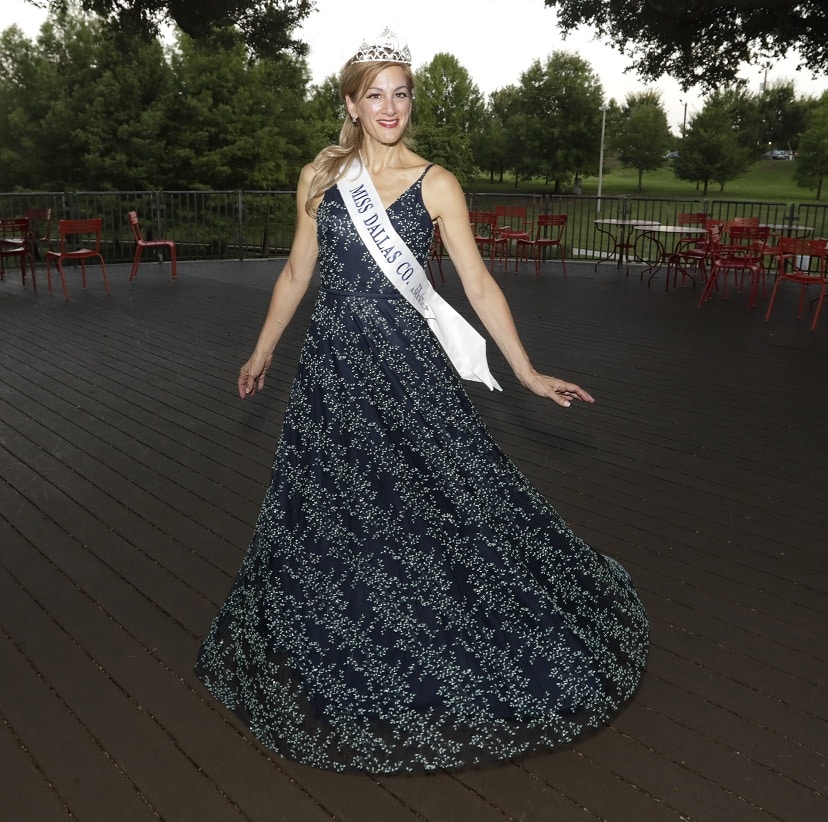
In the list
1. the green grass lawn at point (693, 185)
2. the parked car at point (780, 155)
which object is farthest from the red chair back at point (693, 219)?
the parked car at point (780, 155)

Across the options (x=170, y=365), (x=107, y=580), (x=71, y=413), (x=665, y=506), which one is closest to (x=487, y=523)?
(x=107, y=580)

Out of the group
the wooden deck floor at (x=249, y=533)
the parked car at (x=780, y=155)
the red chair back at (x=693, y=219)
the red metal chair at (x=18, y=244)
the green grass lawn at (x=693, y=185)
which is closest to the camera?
the wooden deck floor at (x=249, y=533)

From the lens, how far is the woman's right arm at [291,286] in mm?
2396

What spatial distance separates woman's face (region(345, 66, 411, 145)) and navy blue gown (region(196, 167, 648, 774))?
0.53ft

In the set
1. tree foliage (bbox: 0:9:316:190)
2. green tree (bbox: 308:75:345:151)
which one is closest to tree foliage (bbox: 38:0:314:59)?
tree foliage (bbox: 0:9:316:190)

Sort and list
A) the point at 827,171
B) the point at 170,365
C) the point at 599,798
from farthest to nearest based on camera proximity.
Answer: the point at 827,171 < the point at 170,365 < the point at 599,798

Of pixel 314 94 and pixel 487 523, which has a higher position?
pixel 314 94

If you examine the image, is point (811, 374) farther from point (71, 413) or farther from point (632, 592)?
point (71, 413)

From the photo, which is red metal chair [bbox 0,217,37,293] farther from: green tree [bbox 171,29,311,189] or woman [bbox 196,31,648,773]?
green tree [bbox 171,29,311,189]

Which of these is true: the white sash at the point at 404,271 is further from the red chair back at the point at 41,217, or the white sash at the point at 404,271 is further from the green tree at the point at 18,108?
Answer: the green tree at the point at 18,108

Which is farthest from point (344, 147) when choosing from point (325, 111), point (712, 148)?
point (712, 148)

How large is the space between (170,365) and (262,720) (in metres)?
4.55

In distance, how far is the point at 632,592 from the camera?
285 cm

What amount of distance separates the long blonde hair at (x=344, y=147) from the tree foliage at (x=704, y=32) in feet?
43.3
